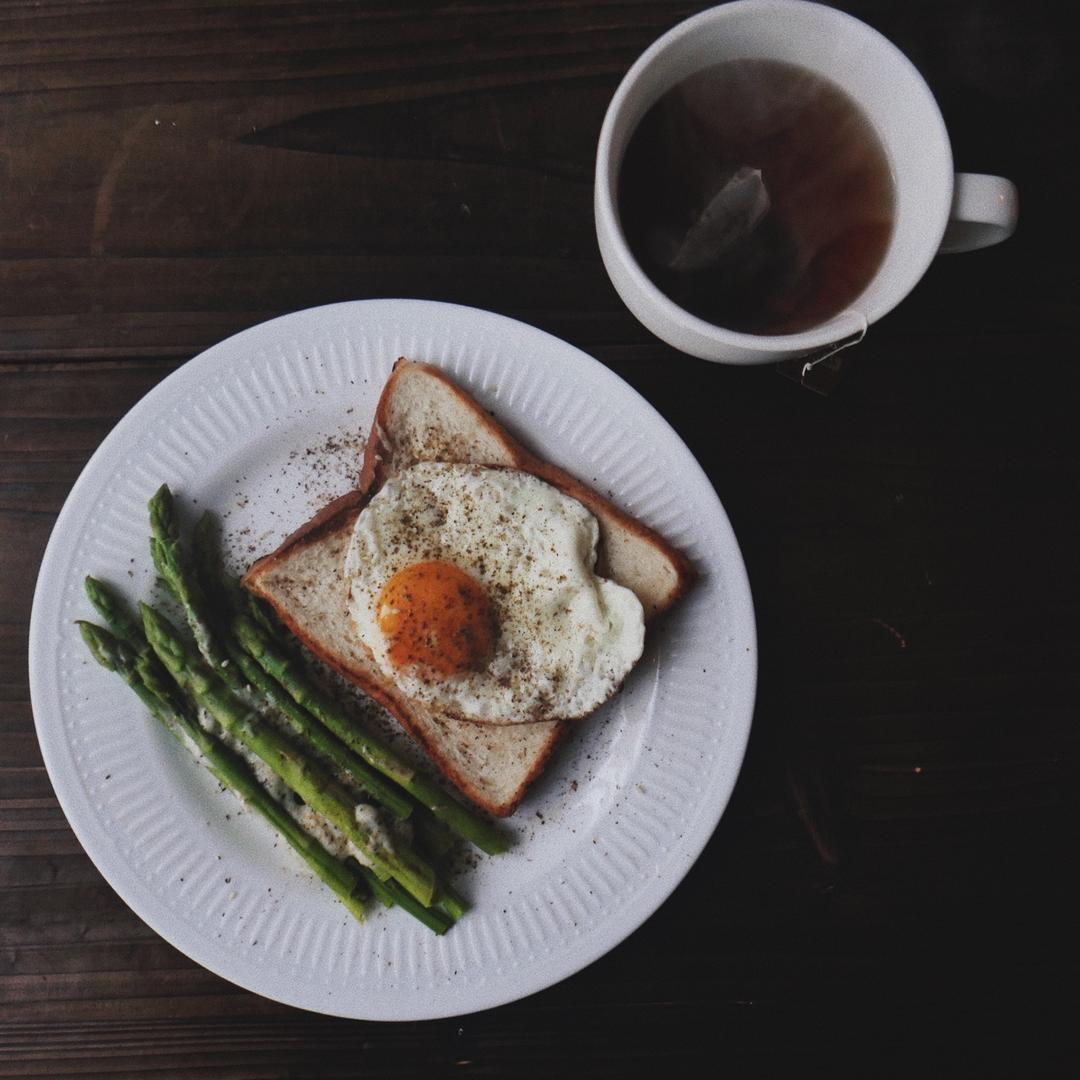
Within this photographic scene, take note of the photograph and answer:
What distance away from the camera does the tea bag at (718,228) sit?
171 cm

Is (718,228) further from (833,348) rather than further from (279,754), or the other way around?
(279,754)

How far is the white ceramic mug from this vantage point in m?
1.56

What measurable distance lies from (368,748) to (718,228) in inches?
54.5

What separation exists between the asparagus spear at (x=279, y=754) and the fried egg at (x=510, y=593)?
0.32 metres

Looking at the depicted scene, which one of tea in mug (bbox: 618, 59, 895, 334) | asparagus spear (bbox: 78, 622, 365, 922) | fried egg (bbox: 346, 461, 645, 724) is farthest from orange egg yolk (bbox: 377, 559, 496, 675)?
tea in mug (bbox: 618, 59, 895, 334)

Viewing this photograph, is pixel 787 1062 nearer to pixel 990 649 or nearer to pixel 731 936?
pixel 731 936

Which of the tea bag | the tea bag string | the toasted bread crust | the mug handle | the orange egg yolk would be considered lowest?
the orange egg yolk

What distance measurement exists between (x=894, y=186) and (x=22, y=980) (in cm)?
272

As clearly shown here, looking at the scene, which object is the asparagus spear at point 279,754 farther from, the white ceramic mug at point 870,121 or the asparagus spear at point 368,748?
the white ceramic mug at point 870,121

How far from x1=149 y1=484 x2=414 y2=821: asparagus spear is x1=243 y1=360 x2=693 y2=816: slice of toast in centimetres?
12

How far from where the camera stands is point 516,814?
2.11 m

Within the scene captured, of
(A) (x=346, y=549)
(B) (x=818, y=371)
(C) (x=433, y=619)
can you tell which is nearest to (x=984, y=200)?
(B) (x=818, y=371)

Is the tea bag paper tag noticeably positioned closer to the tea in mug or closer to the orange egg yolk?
A: the tea in mug

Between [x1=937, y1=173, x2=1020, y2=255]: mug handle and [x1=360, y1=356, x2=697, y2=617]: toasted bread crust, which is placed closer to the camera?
[x1=937, y1=173, x2=1020, y2=255]: mug handle
